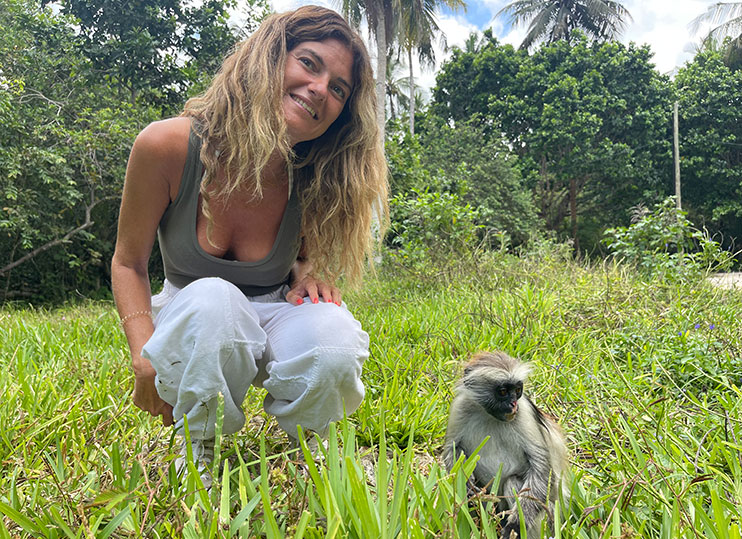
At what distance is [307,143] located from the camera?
81.4 inches

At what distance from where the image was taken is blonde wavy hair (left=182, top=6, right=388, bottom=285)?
1.73m

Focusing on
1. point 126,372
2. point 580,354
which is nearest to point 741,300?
point 580,354

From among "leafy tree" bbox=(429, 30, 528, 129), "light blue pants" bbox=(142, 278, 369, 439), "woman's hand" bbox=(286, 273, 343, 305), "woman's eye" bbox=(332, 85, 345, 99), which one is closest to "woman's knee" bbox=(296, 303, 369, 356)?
"light blue pants" bbox=(142, 278, 369, 439)

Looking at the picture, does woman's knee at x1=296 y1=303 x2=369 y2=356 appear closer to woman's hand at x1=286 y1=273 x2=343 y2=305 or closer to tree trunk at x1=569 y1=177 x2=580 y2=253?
woman's hand at x1=286 y1=273 x2=343 y2=305

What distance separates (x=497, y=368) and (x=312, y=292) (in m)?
0.77

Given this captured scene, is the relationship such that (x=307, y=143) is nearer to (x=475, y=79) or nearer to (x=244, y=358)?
(x=244, y=358)

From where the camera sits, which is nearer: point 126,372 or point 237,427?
point 237,427

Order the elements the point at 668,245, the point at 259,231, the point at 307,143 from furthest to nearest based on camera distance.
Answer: the point at 668,245 → the point at 307,143 → the point at 259,231

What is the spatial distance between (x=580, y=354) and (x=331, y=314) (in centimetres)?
183

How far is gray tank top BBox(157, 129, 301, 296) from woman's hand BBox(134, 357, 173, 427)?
0.41m

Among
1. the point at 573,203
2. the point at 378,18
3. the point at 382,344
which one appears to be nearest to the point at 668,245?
the point at 382,344

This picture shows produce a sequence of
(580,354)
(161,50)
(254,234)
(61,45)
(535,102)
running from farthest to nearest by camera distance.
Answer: (535,102), (161,50), (61,45), (580,354), (254,234)

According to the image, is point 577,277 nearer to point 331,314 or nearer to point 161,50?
point 331,314

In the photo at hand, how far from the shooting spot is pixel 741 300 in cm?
404
